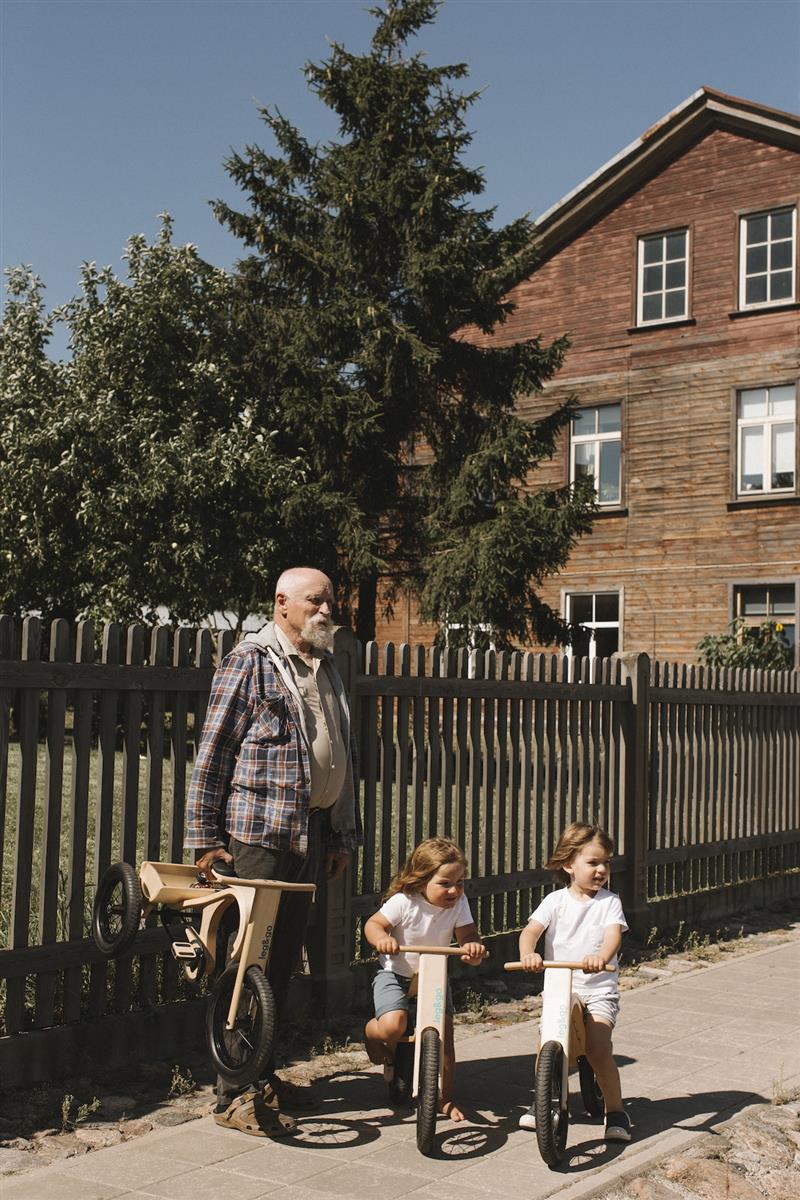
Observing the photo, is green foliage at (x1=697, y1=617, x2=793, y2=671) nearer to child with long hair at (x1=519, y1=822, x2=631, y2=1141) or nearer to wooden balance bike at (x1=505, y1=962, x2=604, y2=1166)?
child with long hair at (x1=519, y1=822, x2=631, y2=1141)

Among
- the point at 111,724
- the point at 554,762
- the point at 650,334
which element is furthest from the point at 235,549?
the point at 111,724

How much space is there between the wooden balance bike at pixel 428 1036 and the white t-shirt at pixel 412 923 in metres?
0.07

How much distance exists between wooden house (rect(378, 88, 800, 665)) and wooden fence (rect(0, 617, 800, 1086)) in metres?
12.5

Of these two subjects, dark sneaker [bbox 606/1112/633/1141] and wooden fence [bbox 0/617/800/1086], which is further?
wooden fence [bbox 0/617/800/1086]

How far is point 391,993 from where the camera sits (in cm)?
515

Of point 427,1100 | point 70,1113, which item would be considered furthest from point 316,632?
point 70,1113

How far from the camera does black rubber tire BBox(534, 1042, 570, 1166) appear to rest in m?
4.52

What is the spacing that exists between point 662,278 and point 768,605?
21.1 feet

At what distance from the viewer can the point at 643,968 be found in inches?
334

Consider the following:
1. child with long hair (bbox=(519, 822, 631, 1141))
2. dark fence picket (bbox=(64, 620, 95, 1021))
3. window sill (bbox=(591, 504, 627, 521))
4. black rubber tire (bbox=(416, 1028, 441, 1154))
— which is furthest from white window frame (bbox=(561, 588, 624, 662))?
black rubber tire (bbox=(416, 1028, 441, 1154))

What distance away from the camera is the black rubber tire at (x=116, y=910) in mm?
4859

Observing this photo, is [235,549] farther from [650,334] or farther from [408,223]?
[650,334]

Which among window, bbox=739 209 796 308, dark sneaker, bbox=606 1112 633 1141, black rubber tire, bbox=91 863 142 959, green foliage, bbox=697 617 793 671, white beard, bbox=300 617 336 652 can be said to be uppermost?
window, bbox=739 209 796 308

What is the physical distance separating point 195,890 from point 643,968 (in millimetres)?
4305
